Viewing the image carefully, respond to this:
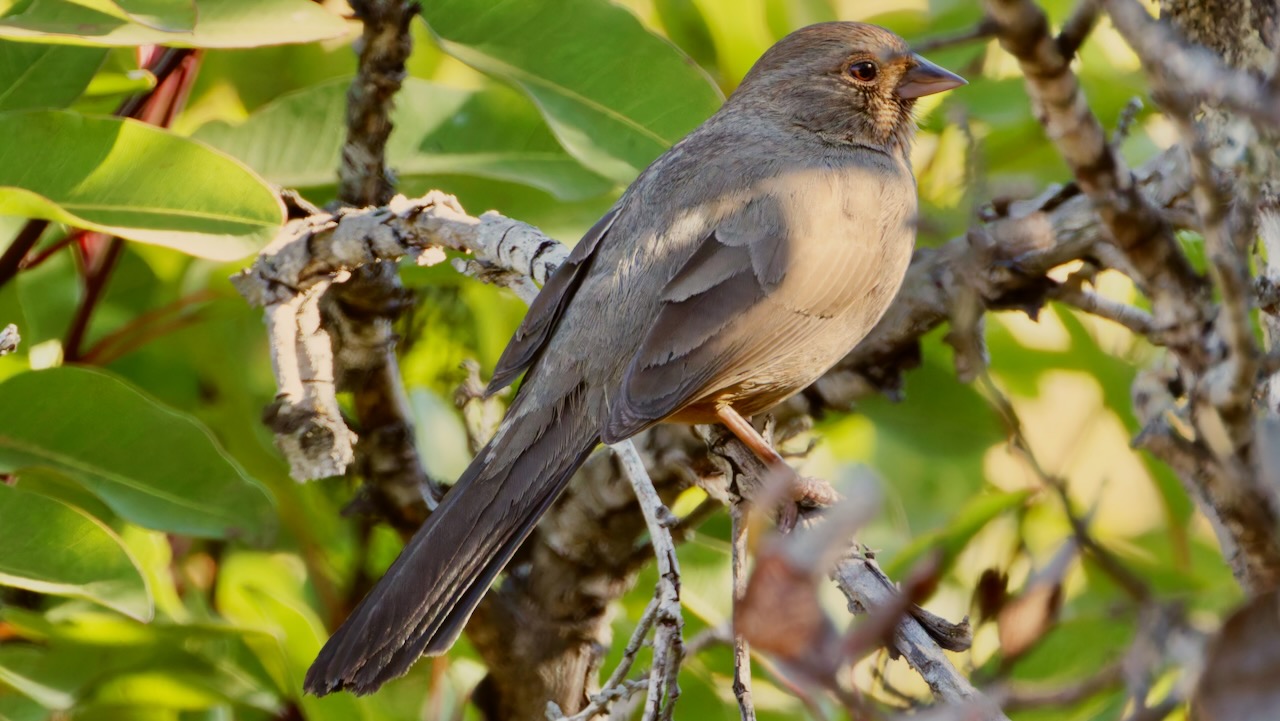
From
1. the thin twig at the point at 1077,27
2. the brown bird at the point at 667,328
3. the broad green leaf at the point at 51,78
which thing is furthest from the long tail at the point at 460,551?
the thin twig at the point at 1077,27

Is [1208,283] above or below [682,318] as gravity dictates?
above

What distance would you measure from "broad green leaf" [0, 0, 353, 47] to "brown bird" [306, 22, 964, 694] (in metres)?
0.85

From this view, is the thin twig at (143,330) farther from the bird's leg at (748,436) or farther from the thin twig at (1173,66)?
the thin twig at (1173,66)

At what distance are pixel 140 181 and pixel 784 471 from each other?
162cm

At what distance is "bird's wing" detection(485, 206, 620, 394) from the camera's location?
323cm

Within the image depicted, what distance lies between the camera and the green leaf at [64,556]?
2.76 meters

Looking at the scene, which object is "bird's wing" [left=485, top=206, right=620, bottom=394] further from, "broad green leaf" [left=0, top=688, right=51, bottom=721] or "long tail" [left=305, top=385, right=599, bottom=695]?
"broad green leaf" [left=0, top=688, right=51, bottom=721]

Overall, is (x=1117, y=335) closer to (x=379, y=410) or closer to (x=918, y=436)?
(x=918, y=436)

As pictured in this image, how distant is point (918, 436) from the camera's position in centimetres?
379

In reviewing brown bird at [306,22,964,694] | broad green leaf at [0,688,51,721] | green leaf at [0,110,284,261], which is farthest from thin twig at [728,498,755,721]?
broad green leaf at [0,688,51,721]

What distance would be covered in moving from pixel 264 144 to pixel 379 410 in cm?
83

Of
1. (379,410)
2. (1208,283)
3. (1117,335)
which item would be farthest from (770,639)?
(1117,335)

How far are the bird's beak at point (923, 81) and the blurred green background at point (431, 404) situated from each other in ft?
0.31

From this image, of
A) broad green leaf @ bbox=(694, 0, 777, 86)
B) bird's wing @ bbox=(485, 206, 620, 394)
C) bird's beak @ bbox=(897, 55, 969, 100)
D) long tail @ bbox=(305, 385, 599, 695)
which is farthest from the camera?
broad green leaf @ bbox=(694, 0, 777, 86)
